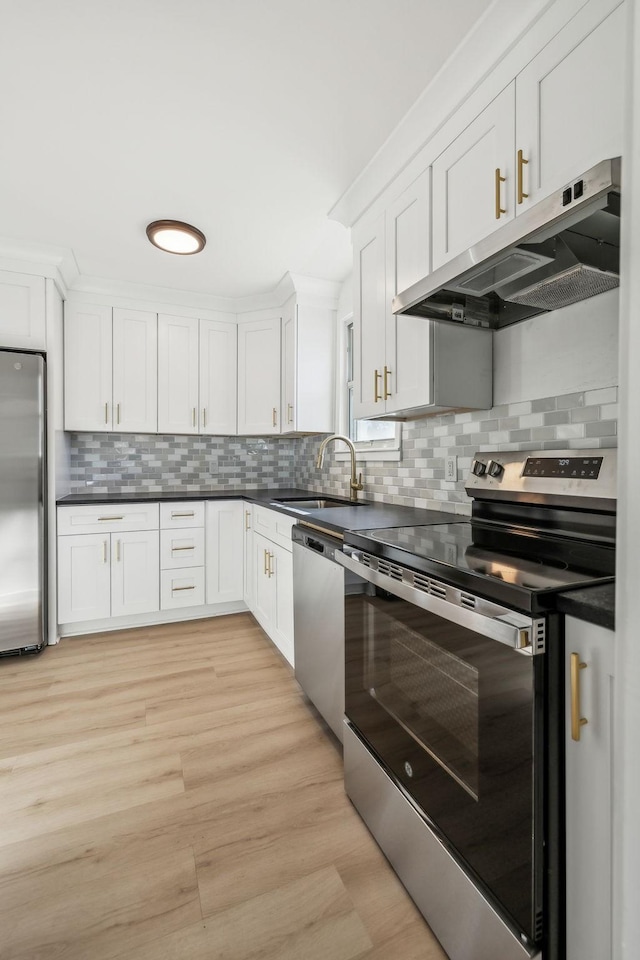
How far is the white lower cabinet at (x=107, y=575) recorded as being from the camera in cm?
301

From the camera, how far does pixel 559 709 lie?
2.63 ft

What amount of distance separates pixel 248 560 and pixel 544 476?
7.84 feet

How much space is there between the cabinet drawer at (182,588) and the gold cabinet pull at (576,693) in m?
2.92

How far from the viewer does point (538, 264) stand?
48.6 inches

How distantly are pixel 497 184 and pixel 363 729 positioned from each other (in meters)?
1.75

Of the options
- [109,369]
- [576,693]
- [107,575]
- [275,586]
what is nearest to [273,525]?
[275,586]

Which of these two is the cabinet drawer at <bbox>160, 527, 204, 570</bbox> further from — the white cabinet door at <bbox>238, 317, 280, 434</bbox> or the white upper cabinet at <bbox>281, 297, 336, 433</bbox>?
the white upper cabinet at <bbox>281, 297, 336, 433</bbox>

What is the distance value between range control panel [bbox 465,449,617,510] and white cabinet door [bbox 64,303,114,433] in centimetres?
277

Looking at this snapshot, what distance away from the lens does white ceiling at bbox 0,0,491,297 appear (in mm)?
1352

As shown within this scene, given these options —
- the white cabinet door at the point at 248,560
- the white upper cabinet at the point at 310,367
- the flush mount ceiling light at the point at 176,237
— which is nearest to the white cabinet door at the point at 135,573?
the white cabinet door at the point at 248,560

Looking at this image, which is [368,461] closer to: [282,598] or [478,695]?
[282,598]

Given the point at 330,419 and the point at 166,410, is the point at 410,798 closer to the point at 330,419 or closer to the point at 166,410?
the point at 330,419

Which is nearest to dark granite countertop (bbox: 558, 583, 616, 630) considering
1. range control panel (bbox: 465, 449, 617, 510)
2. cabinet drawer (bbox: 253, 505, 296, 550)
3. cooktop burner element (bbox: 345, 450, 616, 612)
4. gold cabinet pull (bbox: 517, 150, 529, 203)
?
cooktop burner element (bbox: 345, 450, 616, 612)

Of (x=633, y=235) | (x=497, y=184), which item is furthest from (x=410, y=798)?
(x=497, y=184)
